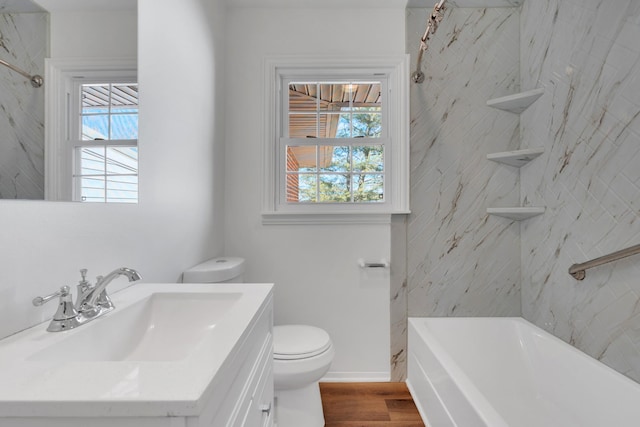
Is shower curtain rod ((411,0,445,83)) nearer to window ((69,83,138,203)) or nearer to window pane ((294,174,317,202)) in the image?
window pane ((294,174,317,202))

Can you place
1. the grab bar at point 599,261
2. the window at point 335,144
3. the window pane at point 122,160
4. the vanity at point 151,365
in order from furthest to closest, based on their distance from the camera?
1. the window at point 335,144
2. the grab bar at point 599,261
3. the window pane at point 122,160
4. the vanity at point 151,365

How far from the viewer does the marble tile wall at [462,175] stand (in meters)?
1.94

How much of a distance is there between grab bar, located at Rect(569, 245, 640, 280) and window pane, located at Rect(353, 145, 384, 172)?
1190mm

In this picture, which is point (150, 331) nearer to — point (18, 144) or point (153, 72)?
point (18, 144)

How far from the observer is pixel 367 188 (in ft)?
6.70

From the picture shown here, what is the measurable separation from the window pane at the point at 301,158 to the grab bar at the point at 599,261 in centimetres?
155

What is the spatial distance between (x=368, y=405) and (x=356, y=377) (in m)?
0.23

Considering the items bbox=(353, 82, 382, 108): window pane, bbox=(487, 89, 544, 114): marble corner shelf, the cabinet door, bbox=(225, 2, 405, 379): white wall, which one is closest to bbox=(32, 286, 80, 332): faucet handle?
the cabinet door

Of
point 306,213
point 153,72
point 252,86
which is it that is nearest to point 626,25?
point 306,213

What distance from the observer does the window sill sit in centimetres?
193

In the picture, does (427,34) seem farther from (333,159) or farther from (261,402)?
(261,402)

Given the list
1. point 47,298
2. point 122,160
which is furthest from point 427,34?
point 47,298

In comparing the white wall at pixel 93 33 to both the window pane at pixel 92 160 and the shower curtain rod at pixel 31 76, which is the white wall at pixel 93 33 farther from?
the window pane at pixel 92 160

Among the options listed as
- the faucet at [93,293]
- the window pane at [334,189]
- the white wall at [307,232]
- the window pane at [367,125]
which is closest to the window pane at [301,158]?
the window pane at [334,189]
